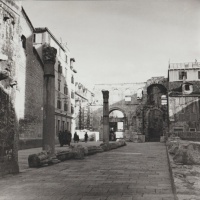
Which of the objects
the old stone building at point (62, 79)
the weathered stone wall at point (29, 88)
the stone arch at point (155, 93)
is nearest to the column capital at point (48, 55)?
the weathered stone wall at point (29, 88)

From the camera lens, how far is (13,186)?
5.20 metres

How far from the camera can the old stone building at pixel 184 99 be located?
33.2 metres

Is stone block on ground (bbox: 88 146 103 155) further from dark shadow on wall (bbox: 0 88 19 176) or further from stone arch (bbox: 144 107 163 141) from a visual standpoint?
stone arch (bbox: 144 107 163 141)

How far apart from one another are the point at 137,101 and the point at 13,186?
35.6m

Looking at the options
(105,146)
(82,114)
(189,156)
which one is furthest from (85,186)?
(82,114)

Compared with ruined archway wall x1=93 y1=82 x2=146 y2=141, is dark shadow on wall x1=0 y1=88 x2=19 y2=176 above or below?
below

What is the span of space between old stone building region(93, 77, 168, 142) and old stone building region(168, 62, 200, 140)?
2803mm

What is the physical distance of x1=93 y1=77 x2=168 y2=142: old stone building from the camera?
123ft

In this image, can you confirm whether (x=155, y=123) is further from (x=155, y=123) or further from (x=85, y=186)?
(x=85, y=186)

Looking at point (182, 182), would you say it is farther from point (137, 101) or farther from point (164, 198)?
point (137, 101)

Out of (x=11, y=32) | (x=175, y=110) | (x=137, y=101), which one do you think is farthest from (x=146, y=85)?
(x=11, y=32)

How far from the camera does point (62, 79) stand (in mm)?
28828

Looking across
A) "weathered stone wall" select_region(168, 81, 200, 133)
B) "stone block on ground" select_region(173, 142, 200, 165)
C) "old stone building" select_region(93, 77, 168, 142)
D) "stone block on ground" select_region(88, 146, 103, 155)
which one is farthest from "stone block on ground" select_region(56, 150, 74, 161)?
"old stone building" select_region(93, 77, 168, 142)

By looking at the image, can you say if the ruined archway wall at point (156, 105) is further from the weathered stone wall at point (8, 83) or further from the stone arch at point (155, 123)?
the weathered stone wall at point (8, 83)
